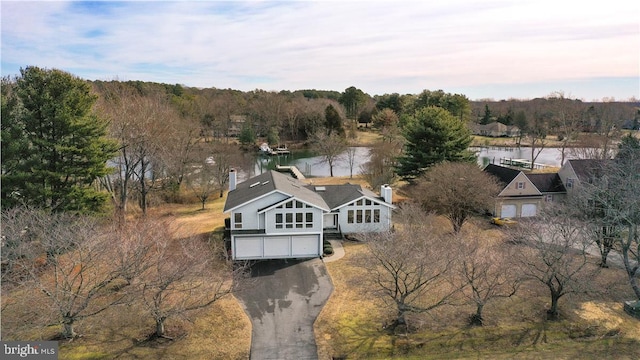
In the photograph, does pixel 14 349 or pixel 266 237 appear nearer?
pixel 14 349

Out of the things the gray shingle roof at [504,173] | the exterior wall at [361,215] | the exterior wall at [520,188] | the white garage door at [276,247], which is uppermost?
the gray shingle roof at [504,173]

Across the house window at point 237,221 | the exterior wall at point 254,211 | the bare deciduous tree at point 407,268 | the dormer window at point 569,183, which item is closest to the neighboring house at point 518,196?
the dormer window at point 569,183

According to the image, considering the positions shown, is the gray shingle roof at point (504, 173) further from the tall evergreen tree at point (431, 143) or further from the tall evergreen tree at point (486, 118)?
the tall evergreen tree at point (486, 118)

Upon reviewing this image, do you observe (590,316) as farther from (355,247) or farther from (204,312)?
(204,312)

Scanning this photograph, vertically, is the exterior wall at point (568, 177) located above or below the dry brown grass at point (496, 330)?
above

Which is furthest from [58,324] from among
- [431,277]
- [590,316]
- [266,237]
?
[590,316]

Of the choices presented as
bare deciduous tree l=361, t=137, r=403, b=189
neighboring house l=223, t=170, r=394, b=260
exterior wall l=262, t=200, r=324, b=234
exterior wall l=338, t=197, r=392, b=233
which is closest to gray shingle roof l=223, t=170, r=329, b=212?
neighboring house l=223, t=170, r=394, b=260

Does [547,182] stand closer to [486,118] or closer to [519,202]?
[519,202]
